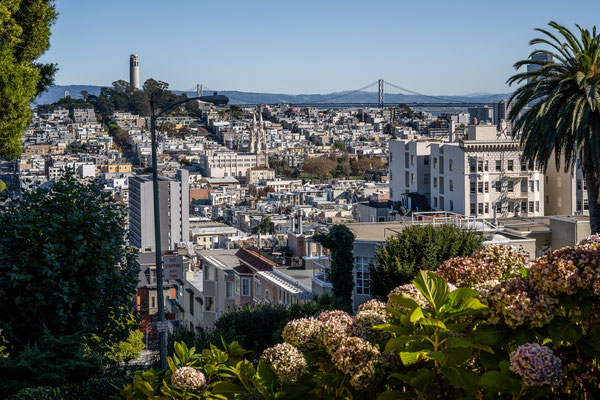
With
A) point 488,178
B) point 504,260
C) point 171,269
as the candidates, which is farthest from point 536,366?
point 488,178

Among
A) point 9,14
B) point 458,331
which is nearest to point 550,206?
point 9,14

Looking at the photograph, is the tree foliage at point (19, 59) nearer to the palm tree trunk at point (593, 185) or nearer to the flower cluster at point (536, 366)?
the flower cluster at point (536, 366)

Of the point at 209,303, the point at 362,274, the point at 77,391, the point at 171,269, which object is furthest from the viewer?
the point at 209,303

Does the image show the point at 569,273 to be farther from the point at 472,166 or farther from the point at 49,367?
the point at 472,166

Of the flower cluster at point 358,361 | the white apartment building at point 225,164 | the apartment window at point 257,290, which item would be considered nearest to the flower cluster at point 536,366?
the flower cluster at point 358,361

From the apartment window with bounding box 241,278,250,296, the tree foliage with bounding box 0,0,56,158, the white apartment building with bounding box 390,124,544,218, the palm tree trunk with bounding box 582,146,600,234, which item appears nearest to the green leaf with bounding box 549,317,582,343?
the tree foliage with bounding box 0,0,56,158

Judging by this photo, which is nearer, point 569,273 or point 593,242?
point 569,273

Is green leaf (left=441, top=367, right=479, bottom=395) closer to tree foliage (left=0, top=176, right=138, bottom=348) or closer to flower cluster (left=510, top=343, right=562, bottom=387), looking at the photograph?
flower cluster (left=510, top=343, right=562, bottom=387)

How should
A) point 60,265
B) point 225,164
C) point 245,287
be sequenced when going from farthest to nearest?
point 225,164, point 245,287, point 60,265
